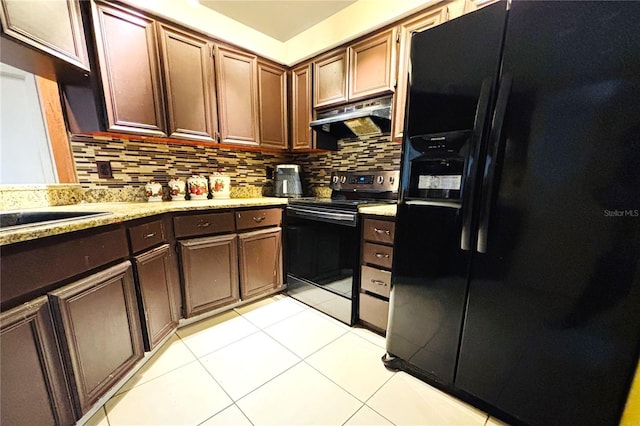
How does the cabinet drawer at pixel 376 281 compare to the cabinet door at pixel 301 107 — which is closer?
the cabinet drawer at pixel 376 281

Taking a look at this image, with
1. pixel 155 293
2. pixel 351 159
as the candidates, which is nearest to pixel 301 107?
pixel 351 159

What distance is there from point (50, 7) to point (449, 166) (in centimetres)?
210

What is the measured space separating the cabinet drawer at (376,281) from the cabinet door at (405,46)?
97cm

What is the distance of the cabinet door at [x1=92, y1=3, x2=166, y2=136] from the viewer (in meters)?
1.48

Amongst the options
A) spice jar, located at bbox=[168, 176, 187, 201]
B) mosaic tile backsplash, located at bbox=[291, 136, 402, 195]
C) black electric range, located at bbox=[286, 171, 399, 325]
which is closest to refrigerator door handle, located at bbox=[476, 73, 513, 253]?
black electric range, located at bbox=[286, 171, 399, 325]

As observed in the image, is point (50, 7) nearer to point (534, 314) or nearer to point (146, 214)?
point (146, 214)

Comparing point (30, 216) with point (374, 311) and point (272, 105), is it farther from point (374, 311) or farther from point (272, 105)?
point (374, 311)

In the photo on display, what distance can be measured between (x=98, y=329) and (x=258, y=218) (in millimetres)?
1114

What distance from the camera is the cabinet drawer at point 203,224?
1599 mm

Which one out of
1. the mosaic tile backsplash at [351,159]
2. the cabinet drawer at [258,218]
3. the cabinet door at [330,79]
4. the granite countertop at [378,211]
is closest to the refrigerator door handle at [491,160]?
the granite countertop at [378,211]

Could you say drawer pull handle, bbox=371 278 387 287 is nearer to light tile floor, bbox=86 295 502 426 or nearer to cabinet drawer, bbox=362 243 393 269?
cabinet drawer, bbox=362 243 393 269

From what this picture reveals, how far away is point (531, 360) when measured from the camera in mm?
967

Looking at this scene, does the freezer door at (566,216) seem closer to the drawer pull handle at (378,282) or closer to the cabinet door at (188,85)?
the drawer pull handle at (378,282)

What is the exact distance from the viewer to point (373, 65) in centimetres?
182
